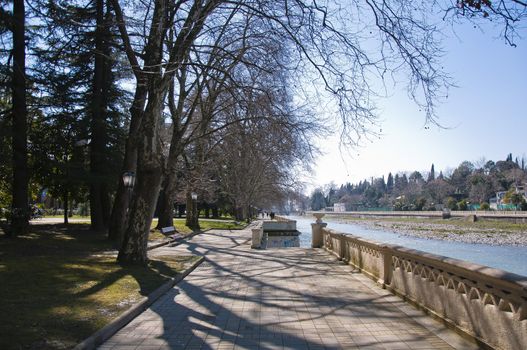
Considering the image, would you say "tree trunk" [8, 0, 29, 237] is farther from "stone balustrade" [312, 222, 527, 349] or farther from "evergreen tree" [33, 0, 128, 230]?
"stone balustrade" [312, 222, 527, 349]

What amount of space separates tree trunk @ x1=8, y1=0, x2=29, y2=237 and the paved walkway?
42.1 feet

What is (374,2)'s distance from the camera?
Answer: 28.3ft

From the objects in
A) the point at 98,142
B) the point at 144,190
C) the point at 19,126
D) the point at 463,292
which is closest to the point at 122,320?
the point at 463,292

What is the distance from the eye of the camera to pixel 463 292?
620 centimetres

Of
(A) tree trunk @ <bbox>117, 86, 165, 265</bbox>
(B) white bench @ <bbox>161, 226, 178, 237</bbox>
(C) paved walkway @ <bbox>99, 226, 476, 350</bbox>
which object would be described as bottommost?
(C) paved walkway @ <bbox>99, 226, 476, 350</bbox>

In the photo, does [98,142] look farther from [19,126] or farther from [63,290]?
[63,290]

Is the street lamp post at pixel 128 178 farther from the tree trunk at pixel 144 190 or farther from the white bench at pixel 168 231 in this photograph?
the white bench at pixel 168 231

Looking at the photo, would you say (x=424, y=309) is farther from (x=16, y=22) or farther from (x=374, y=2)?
(x=16, y=22)

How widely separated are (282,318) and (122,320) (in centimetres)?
250

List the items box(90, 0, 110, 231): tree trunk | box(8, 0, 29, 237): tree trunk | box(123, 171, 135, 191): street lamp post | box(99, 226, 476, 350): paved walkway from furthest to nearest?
box(90, 0, 110, 231): tree trunk < box(8, 0, 29, 237): tree trunk < box(123, 171, 135, 191): street lamp post < box(99, 226, 476, 350): paved walkway

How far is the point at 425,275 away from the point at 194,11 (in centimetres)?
914

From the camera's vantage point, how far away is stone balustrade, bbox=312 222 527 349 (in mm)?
4918

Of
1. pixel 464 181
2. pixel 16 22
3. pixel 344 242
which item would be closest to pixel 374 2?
pixel 344 242

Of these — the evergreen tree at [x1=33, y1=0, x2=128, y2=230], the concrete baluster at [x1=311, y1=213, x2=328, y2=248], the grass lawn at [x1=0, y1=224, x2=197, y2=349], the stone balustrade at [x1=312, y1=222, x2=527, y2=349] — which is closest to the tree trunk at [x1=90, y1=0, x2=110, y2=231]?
the evergreen tree at [x1=33, y1=0, x2=128, y2=230]
